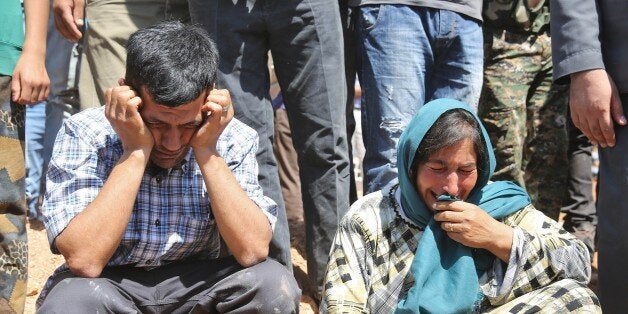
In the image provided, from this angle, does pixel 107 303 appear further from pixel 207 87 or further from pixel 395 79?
pixel 395 79

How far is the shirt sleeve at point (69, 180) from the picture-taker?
326 centimetres

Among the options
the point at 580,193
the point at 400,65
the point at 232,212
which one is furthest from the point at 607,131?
the point at 580,193

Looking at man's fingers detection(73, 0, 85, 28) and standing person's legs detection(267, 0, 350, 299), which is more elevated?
man's fingers detection(73, 0, 85, 28)

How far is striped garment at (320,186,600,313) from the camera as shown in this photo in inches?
131

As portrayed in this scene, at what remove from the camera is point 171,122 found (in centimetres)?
329

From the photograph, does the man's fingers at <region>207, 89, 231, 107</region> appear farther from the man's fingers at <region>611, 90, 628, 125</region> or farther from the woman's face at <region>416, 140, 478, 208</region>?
the man's fingers at <region>611, 90, 628, 125</region>

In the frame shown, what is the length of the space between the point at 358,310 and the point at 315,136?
1.20 meters

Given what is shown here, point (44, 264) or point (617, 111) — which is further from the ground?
point (617, 111)

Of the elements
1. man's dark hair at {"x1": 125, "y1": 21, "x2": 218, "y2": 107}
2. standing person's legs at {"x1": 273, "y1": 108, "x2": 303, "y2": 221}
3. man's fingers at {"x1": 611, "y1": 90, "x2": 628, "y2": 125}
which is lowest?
standing person's legs at {"x1": 273, "y1": 108, "x2": 303, "y2": 221}

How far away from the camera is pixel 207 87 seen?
133 inches

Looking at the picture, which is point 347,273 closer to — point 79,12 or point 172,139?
point 172,139

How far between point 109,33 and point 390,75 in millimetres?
1474

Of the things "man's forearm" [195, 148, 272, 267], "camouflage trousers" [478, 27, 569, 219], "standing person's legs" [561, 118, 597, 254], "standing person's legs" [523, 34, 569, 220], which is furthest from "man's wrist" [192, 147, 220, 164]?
"standing person's legs" [561, 118, 597, 254]

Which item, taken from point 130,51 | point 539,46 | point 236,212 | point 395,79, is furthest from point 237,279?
point 539,46
